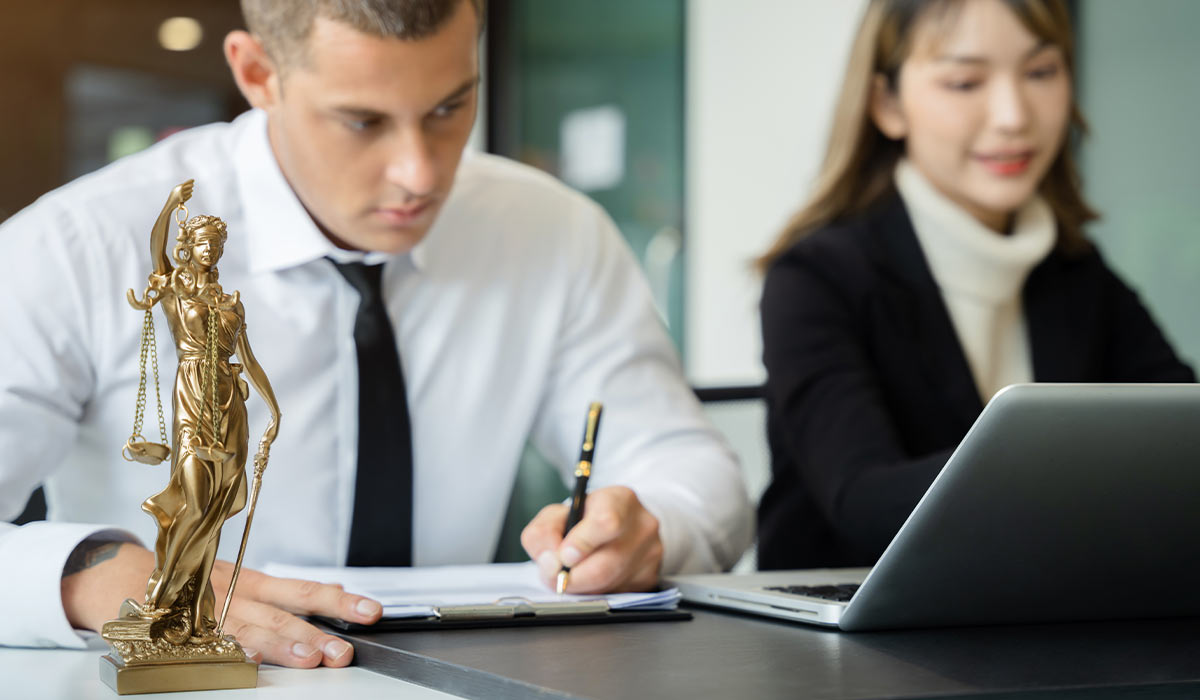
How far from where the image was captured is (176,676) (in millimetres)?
718

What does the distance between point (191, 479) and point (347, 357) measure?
0.75 m

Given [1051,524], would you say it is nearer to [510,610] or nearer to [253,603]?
[510,610]

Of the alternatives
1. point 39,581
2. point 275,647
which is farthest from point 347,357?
point 275,647

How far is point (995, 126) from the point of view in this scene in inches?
65.2

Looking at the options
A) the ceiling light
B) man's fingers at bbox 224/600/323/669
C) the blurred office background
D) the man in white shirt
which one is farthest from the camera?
the blurred office background

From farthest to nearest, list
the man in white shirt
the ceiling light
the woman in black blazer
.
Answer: the ceiling light → the woman in black blazer → the man in white shirt

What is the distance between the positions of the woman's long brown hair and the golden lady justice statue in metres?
1.07

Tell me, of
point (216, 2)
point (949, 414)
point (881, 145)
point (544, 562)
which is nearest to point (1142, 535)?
point (544, 562)

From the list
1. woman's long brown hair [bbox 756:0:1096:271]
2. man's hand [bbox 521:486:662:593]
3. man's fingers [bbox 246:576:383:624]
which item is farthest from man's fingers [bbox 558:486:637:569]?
woman's long brown hair [bbox 756:0:1096:271]

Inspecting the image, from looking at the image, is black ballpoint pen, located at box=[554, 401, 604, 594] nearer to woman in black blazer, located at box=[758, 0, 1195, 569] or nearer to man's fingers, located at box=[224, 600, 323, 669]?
man's fingers, located at box=[224, 600, 323, 669]

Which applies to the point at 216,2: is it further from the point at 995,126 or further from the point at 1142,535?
the point at 1142,535

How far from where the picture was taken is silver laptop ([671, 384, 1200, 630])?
0.74 meters

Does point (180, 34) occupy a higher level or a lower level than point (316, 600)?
higher

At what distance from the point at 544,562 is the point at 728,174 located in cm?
269
